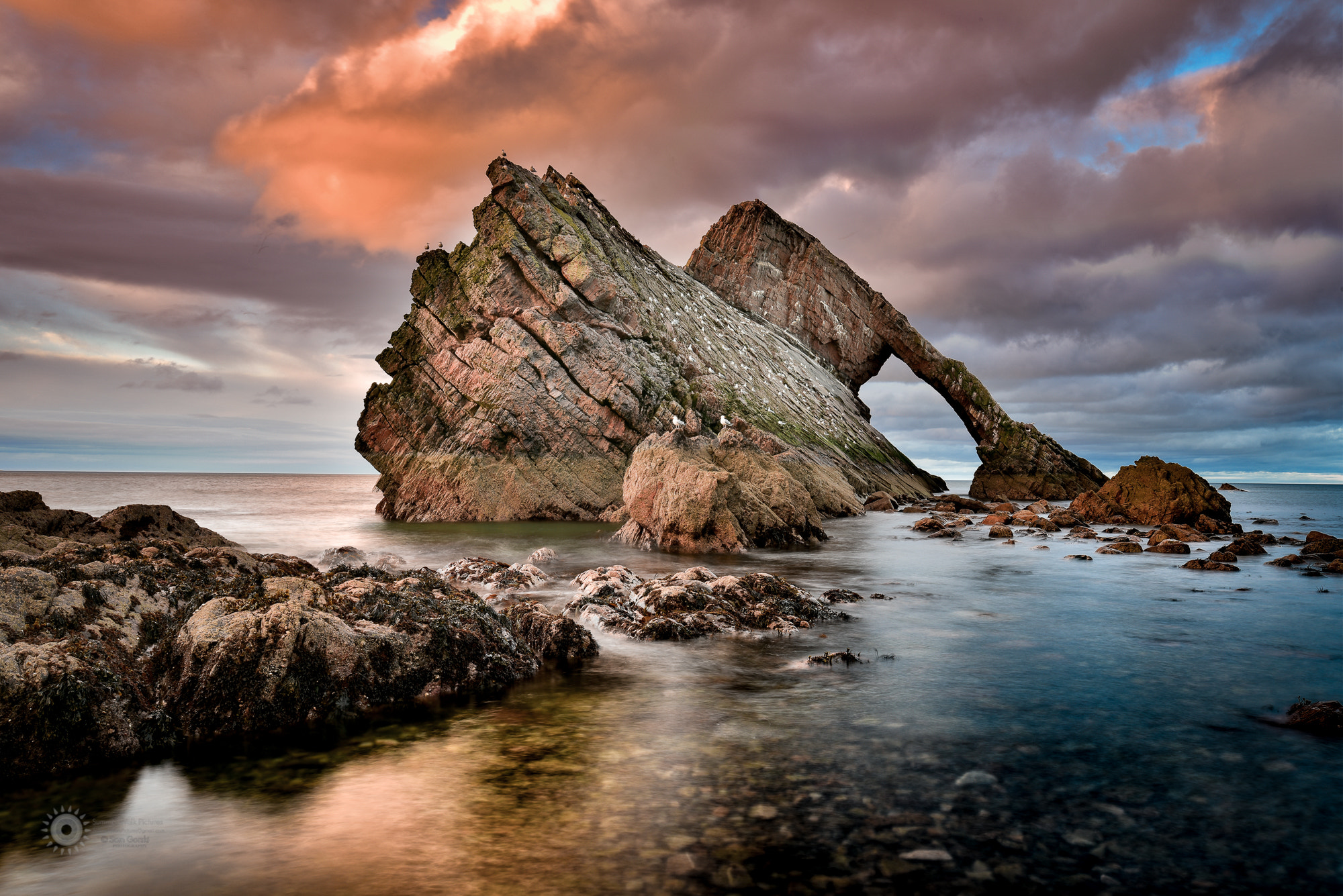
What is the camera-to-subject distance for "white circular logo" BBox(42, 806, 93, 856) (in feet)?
14.2

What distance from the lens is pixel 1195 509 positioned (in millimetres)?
29047

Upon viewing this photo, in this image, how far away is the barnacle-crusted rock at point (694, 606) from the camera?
10062 mm

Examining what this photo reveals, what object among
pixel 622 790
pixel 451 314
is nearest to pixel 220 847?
pixel 622 790

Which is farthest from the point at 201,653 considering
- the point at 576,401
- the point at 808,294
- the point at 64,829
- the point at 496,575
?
the point at 808,294

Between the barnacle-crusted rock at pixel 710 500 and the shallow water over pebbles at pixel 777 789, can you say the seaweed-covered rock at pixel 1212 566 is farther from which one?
the barnacle-crusted rock at pixel 710 500

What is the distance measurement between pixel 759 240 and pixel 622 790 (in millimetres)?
60305

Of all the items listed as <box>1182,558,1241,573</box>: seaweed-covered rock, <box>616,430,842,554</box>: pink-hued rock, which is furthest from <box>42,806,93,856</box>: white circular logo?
<box>1182,558,1241,573</box>: seaweed-covered rock

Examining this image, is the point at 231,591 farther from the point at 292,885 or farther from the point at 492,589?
the point at 492,589

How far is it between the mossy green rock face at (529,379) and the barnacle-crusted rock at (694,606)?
63.4 ft

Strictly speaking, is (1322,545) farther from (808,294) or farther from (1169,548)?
(808,294)

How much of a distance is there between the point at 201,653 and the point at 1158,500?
33.9m

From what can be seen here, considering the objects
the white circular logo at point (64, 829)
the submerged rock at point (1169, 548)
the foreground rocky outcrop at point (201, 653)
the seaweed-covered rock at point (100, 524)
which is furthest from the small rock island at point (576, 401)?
the white circular logo at point (64, 829)

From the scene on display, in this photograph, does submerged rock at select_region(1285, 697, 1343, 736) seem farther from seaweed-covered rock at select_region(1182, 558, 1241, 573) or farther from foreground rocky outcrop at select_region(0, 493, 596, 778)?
seaweed-covered rock at select_region(1182, 558, 1241, 573)

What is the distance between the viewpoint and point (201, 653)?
6.24m
